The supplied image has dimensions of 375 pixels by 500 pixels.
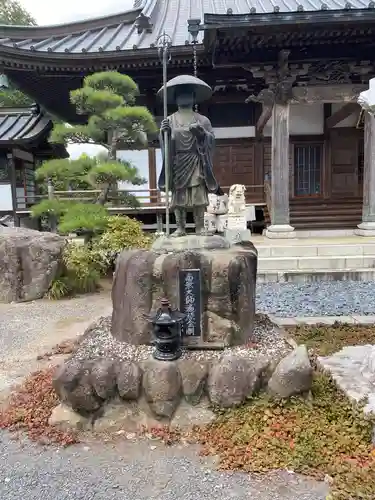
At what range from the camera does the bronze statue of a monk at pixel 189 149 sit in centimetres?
442

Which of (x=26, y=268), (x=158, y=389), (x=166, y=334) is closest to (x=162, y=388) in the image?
(x=158, y=389)

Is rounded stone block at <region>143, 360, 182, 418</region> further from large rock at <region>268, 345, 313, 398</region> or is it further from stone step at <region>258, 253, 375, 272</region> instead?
stone step at <region>258, 253, 375, 272</region>

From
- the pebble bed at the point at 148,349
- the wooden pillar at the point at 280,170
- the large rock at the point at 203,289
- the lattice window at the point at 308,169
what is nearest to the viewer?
the pebble bed at the point at 148,349

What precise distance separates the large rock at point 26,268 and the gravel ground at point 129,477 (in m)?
5.31

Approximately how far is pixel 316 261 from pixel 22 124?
10167mm

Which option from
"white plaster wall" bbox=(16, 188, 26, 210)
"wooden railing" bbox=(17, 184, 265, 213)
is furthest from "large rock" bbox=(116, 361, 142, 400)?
"white plaster wall" bbox=(16, 188, 26, 210)

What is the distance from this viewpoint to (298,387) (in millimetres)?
3516

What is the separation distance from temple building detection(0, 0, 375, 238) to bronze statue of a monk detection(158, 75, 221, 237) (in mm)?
5183

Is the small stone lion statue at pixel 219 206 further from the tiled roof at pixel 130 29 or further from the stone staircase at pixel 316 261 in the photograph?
the tiled roof at pixel 130 29

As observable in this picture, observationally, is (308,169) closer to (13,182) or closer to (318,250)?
(318,250)

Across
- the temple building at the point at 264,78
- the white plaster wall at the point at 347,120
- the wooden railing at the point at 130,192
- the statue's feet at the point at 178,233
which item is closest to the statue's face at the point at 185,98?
the statue's feet at the point at 178,233

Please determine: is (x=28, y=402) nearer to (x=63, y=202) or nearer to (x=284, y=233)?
(x=63, y=202)

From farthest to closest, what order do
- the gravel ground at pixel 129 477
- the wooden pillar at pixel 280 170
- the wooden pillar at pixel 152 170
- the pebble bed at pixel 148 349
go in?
the wooden pillar at pixel 152 170, the wooden pillar at pixel 280 170, the pebble bed at pixel 148 349, the gravel ground at pixel 129 477

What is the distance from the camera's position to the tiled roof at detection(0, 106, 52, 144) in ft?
40.5
